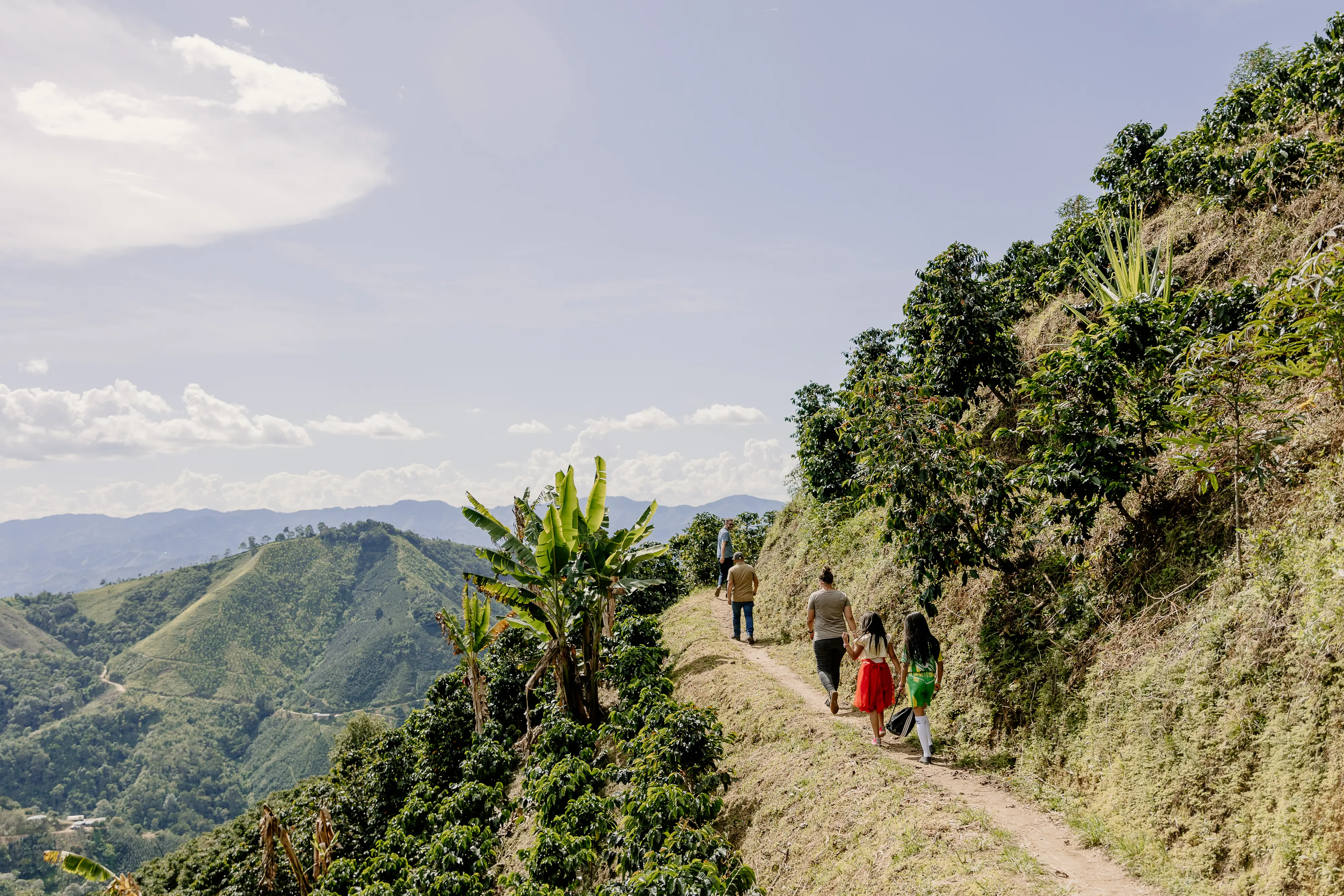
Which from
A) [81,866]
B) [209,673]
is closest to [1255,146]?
[81,866]

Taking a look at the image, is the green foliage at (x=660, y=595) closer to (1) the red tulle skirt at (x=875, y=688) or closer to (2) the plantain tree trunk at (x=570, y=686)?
(2) the plantain tree trunk at (x=570, y=686)

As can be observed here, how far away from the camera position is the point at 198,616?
151 metres

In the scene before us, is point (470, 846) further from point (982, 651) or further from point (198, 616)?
point (198, 616)

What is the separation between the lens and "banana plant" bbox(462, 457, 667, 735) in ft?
39.6

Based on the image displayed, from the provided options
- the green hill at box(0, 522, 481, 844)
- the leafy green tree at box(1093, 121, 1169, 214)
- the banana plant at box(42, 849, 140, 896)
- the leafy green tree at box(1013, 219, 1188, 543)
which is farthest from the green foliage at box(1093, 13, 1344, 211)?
the green hill at box(0, 522, 481, 844)

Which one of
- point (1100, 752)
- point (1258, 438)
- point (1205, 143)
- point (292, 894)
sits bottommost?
point (292, 894)

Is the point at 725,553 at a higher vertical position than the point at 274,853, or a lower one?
higher

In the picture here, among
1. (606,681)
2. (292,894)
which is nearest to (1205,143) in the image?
(606,681)

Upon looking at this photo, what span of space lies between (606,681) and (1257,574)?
13.5m

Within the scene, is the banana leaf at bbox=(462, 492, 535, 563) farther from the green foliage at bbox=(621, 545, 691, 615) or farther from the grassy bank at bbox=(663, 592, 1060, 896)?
the green foliage at bbox=(621, 545, 691, 615)

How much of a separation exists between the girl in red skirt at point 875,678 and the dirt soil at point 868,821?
0.37m

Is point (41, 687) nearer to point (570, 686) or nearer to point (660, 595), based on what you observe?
point (660, 595)

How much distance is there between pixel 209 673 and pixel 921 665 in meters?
172

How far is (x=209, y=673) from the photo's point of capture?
140m
